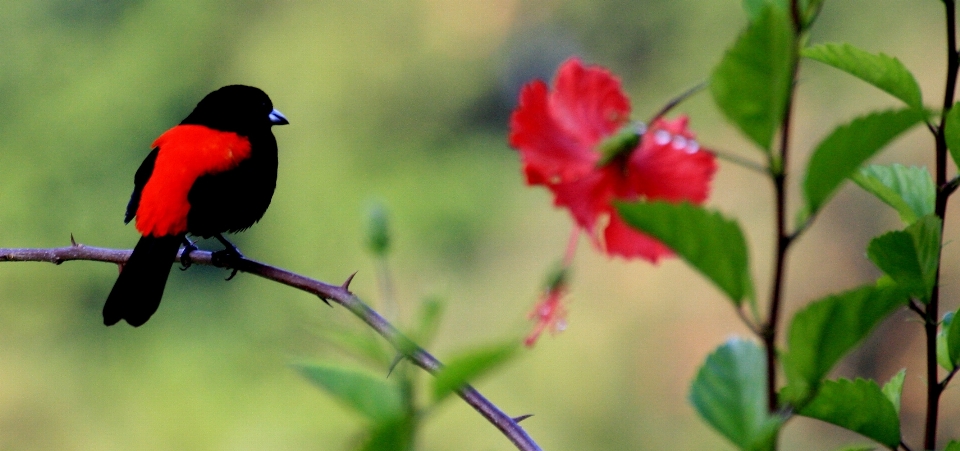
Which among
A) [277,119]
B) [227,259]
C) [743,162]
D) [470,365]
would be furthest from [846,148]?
[277,119]

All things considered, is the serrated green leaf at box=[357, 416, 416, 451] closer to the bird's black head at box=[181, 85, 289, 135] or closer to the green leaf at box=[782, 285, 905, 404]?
the green leaf at box=[782, 285, 905, 404]

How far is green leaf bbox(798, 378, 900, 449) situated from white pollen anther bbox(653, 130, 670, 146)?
14 cm

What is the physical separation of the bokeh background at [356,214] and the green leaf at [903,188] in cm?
479

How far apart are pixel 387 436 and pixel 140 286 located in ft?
3.97

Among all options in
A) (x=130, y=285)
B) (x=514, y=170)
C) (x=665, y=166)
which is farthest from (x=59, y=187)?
(x=665, y=166)

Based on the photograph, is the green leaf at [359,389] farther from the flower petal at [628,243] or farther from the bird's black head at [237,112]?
the bird's black head at [237,112]

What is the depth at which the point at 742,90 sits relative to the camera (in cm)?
34

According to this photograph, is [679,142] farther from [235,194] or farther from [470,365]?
[235,194]

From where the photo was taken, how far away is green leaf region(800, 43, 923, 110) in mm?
496

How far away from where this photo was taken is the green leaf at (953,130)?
496mm

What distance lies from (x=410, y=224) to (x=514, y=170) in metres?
1.17

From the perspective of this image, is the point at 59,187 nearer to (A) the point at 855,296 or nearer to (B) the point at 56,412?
(B) the point at 56,412

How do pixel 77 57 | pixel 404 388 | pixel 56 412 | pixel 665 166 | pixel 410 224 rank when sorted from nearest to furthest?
pixel 404 388 < pixel 665 166 < pixel 410 224 < pixel 56 412 < pixel 77 57

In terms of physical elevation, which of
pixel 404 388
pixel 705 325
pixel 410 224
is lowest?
pixel 705 325
